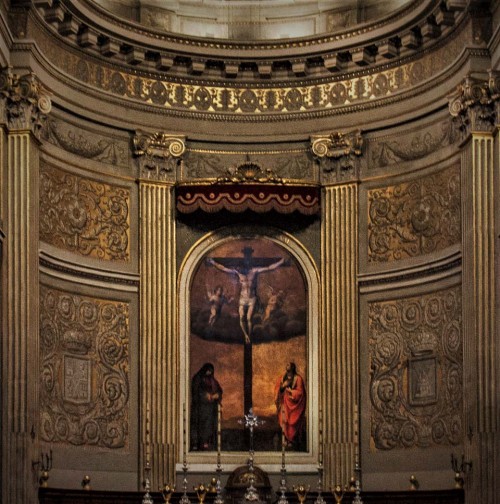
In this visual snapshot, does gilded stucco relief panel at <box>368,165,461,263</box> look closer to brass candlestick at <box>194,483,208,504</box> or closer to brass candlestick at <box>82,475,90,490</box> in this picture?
brass candlestick at <box>194,483,208,504</box>

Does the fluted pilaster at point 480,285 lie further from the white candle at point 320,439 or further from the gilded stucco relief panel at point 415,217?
the white candle at point 320,439

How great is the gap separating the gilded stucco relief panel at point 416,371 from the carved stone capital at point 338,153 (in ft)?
8.23

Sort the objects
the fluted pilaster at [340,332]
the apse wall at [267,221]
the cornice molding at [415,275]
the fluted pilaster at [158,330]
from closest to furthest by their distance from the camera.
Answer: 1. the apse wall at [267,221]
2. the cornice molding at [415,275]
3. the fluted pilaster at [158,330]
4. the fluted pilaster at [340,332]

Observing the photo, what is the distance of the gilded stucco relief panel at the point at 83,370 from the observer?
26.6 metres

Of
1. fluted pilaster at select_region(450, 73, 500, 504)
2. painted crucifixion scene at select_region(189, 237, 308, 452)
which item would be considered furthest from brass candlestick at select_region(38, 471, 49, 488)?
fluted pilaster at select_region(450, 73, 500, 504)

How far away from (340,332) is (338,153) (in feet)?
10.6

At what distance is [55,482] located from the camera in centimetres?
2631

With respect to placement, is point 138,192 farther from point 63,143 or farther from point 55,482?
point 55,482

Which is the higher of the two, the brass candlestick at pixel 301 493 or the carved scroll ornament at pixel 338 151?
the carved scroll ornament at pixel 338 151

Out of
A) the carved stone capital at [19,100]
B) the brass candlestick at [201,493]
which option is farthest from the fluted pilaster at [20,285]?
the brass candlestick at [201,493]

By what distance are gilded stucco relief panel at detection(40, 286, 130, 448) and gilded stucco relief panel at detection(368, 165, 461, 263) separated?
461cm

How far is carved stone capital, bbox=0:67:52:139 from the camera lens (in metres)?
25.7

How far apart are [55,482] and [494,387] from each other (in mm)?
7170

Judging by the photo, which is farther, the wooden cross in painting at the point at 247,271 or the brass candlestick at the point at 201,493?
the wooden cross in painting at the point at 247,271
